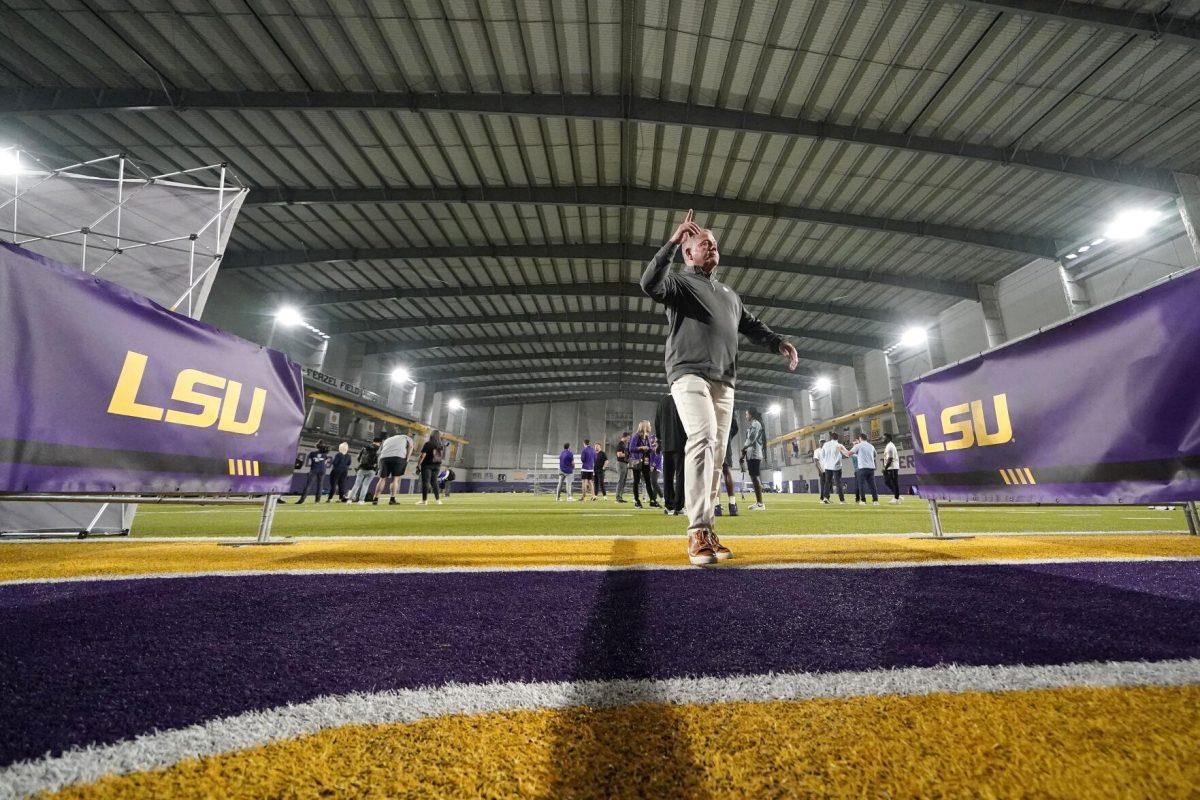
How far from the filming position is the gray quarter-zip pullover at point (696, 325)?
264cm

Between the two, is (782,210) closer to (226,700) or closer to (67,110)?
(226,700)

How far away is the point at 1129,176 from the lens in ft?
34.8

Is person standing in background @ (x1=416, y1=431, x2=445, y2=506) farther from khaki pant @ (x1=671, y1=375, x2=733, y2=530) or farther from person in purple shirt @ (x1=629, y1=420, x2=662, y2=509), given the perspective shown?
khaki pant @ (x1=671, y1=375, x2=733, y2=530)

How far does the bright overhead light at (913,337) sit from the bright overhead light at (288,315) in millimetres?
25848

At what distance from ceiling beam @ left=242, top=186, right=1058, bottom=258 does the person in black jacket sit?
864cm

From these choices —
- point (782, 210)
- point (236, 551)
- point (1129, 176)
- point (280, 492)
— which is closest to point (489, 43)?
point (782, 210)

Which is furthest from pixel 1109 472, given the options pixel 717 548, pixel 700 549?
pixel 700 549

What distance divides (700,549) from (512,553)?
109 centimetres

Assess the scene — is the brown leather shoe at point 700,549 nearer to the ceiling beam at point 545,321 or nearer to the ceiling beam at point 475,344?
the ceiling beam at point 545,321

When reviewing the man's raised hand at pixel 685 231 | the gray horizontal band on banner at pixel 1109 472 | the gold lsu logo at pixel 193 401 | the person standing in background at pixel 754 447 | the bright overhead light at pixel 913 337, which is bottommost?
the gray horizontal band on banner at pixel 1109 472

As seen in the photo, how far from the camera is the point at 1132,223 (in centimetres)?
1190

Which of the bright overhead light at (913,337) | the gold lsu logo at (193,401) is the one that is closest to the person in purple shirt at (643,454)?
the gold lsu logo at (193,401)

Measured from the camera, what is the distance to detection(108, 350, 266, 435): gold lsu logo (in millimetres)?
2527

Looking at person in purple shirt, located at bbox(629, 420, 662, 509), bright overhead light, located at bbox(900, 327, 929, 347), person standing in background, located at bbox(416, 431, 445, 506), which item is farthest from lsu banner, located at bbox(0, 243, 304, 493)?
bright overhead light, located at bbox(900, 327, 929, 347)
